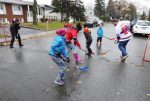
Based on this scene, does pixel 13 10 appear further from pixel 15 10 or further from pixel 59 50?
pixel 59 50

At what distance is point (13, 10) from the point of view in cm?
3906

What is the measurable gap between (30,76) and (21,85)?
0.77 meters

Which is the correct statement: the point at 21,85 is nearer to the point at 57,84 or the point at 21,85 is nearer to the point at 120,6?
the point at 57,84

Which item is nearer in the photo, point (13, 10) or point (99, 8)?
point (13, 10)

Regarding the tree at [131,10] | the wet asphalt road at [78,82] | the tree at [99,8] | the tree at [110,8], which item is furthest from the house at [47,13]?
the wet asphalt road at [78,82]

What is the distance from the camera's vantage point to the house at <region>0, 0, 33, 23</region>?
3649 cm

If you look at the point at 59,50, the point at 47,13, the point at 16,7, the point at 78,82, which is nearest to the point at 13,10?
the point at 16,7

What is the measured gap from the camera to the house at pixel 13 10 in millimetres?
36491

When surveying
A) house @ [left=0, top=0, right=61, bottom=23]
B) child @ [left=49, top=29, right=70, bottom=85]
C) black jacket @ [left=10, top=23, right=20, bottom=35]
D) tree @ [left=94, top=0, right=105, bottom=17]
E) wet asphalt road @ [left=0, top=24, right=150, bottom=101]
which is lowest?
wet asphalt road @ [left=0, top=24, right=150, bottom=101]

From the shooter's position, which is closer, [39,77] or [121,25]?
[39,77]

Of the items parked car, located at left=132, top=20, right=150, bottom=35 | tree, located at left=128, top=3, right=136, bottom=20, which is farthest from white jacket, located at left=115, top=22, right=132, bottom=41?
tree, located at left=128, top=3, right=136, bottom=20

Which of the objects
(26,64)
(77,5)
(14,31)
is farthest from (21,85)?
(77,5)

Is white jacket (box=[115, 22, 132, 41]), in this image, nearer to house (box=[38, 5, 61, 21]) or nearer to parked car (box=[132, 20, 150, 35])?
parked car (box=[132, 20, 150, 35])

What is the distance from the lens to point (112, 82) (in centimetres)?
541
